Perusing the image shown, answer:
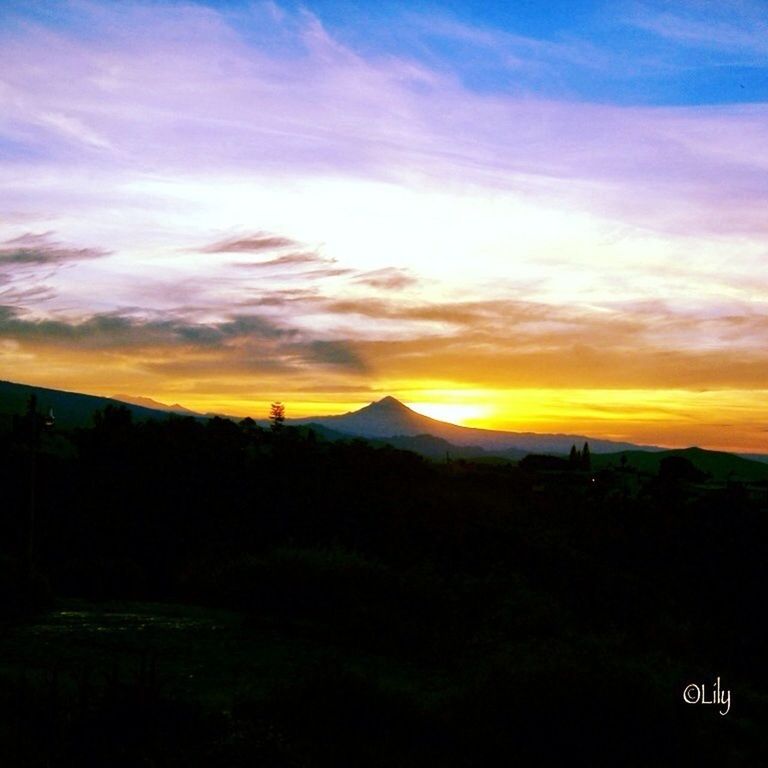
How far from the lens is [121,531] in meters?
31.8

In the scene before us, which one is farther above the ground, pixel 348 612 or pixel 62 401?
pixel 62 401

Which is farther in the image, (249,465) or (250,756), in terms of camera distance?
(249,465)

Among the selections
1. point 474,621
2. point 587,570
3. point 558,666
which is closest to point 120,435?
point 587,570

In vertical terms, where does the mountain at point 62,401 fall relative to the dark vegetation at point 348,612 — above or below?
above

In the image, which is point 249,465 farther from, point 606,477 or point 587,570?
point 606,477

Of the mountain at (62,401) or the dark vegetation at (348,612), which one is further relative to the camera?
the mountain at (62,401)

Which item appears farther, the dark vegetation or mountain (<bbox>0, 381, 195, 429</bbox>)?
mountain (<bbox>0, 381, 195, 429</bbox>)

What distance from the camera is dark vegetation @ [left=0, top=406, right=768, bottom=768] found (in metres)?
9.66

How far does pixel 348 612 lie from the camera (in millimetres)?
17891

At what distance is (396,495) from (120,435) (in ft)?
38.3

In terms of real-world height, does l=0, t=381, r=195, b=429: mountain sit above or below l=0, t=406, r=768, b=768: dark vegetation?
above

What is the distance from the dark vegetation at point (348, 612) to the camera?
9.66 meters

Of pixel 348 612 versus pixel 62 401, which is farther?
pixel 62 401

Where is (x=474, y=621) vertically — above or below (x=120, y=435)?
below
